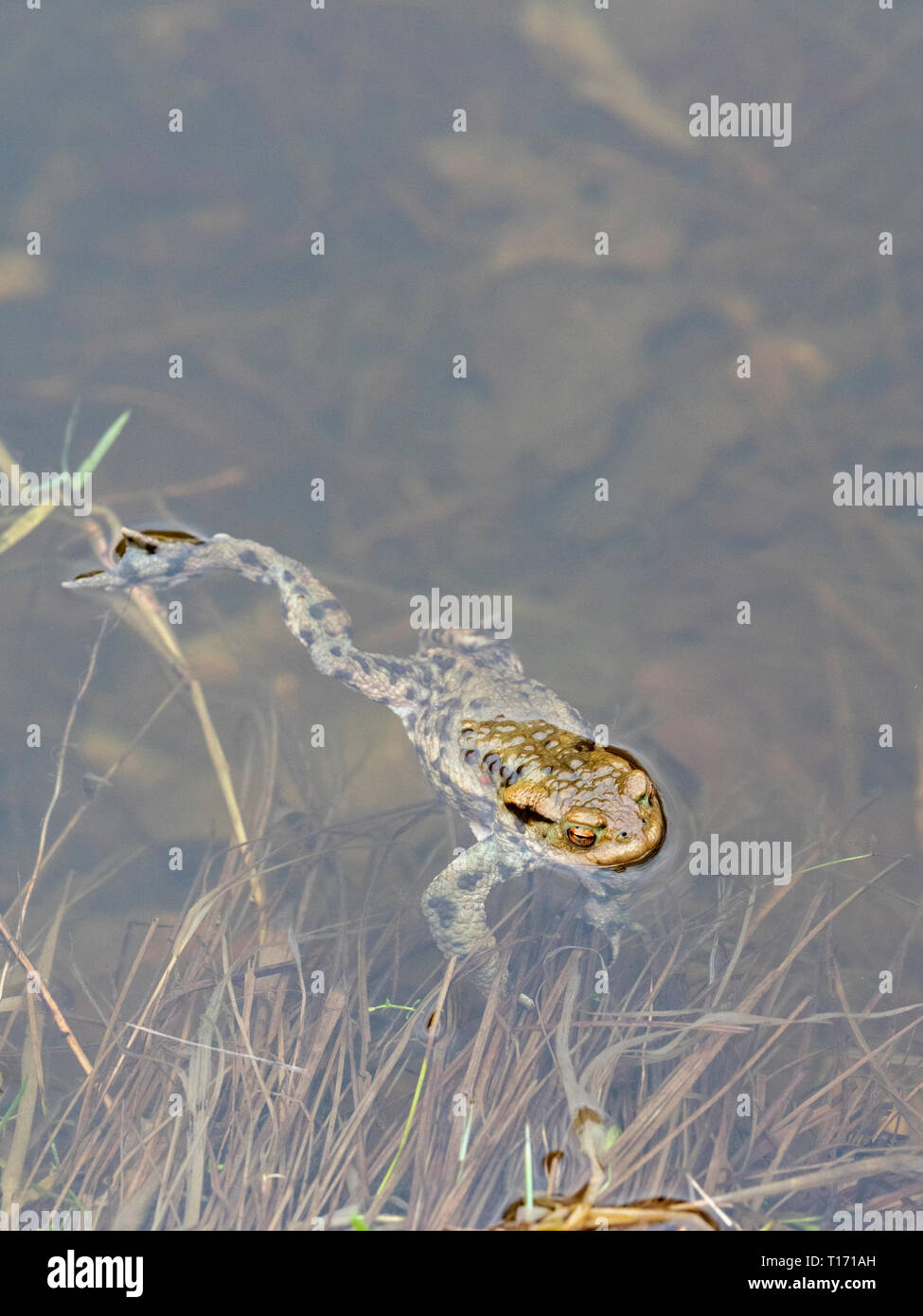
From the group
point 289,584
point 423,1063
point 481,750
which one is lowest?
point 423,1063

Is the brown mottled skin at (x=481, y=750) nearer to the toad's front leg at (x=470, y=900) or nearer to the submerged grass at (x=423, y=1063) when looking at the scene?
the toad's front leg at (x=470, y=900)

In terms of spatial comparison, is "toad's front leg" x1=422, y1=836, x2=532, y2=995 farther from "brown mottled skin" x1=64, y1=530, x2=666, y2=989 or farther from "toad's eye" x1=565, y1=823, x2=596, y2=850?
"toad's eye" x1=565, y1=823, x2=596, y2=850

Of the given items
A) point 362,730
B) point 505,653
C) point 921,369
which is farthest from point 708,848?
point 921,369

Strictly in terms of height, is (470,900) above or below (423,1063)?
above

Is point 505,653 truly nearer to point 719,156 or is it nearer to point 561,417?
point 561,417

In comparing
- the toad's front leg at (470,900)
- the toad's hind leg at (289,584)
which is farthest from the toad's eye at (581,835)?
→ the toad's hind leg at (289,584)

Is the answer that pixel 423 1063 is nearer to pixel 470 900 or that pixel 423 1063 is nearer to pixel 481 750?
pixel 470 900

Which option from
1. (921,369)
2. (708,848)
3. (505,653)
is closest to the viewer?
(708,848)

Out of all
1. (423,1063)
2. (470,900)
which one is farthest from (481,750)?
(423,1063)
